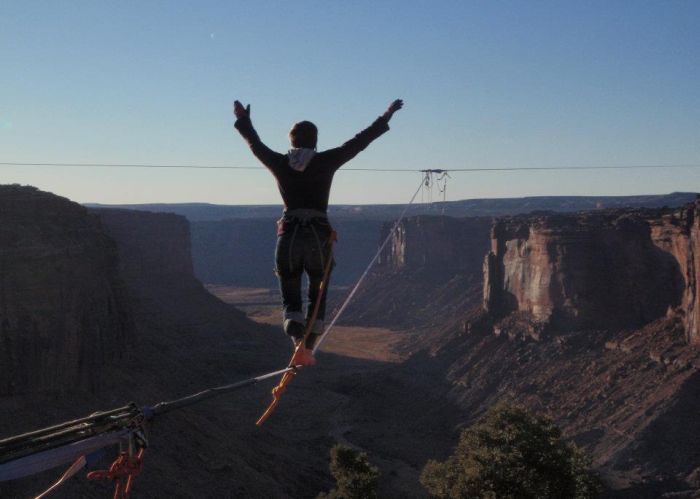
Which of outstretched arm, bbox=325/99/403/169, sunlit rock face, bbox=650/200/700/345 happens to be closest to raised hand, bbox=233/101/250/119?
outstretched arm, bbox=325/99/403/169

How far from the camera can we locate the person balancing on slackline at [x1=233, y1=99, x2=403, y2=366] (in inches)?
263

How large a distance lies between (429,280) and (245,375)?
42.6m

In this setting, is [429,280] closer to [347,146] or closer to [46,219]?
[46,219]

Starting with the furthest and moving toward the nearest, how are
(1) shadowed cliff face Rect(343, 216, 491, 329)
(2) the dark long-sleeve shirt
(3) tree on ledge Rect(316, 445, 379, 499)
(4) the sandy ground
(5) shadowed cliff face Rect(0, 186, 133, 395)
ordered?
(1) shadowed cliff face Rect(343, 216, 491, 329) → (4) the sandy ground → (5) shadowed cliff face Rect(0, 186, 133, 395) → (3) tree on ledge Rect(316, 445, 379, 499) → (2) the dark long-sleeve shirt

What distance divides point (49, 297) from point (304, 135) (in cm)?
2597

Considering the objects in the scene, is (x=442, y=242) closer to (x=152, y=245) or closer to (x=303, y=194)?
(x=152, y=245)

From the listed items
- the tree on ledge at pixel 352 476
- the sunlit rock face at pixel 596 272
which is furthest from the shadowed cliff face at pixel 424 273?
the tree on ledge at pixel 352 476

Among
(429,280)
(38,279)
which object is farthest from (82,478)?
(429,280)

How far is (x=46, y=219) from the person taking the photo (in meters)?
32.8

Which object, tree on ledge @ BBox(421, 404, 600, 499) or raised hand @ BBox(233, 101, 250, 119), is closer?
raised hand @ BBox(233, 101, 250, 119)

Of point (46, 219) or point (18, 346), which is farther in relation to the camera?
point (46, 219)

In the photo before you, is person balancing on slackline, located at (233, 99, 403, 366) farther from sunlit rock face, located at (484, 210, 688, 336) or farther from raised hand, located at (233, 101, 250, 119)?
sunlit rock face, located at (484, 210, 688, 336)

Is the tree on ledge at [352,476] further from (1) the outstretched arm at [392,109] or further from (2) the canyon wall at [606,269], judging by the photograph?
(2) the canyon wall at [606,269]

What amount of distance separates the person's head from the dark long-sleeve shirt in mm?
202
